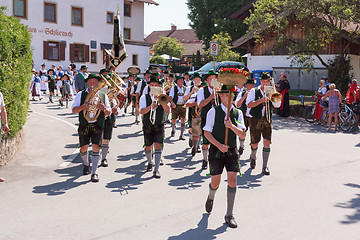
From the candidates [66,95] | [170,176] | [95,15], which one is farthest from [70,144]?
[95,15]

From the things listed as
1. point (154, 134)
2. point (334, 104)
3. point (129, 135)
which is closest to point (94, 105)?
point (154, 134)

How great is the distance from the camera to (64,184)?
7668 millimetres

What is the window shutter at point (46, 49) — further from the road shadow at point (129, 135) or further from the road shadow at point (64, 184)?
the road shadow at point (64, 184)

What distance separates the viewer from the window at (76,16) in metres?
39.6

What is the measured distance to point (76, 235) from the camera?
17.0 feet

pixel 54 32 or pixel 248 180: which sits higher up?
pixel 54 32

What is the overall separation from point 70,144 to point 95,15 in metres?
31.7

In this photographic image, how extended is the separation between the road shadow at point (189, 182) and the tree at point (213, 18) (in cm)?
4304

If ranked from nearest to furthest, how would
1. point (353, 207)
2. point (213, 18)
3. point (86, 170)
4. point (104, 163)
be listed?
1. point (353, 207)
2. point (86, 170)
3. point (104, 163)
4. point (213, 18)

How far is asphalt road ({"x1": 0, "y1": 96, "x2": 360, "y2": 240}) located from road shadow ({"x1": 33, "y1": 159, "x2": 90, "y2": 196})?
2 centimetres

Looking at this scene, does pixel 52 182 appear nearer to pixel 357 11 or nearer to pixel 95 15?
pixel 357 11

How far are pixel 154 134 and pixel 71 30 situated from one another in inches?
1306

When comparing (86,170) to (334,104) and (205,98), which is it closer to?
(205,98)

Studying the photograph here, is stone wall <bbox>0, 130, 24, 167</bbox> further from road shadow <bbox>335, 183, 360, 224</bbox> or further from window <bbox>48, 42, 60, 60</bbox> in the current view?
window <bbox>48, 42, 60, 60</bbox>
